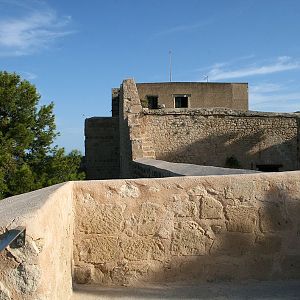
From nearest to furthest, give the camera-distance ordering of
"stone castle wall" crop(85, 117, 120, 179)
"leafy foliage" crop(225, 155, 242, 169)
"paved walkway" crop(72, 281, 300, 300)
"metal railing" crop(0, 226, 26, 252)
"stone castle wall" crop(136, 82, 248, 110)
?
1. "metal railing" crop(0, 226, 26, 252)
2. "paved walkway" crop(72, 281, 300, 300)
3. "leafy foliage" crop(225, 155, 242, 169)
4. "stone castle wall" crop(85, 117, 120, 179)
5. "stone castle wall" crop(136, 82, 248, 110)

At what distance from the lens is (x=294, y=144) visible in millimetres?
17391

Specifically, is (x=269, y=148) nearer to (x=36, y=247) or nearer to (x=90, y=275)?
(x=90, y=275)

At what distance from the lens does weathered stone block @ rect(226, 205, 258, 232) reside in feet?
10.6

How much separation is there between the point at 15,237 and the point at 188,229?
1.52 metres

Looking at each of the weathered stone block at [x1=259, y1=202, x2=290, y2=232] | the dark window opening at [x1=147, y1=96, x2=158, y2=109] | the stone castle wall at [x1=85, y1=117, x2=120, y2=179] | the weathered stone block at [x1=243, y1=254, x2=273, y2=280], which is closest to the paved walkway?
the weathered stone block at [x1=243, y1=254, x2=273, y2=280]

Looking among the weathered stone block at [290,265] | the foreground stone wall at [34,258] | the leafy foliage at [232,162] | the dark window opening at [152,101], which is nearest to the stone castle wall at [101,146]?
the leafy foliage at [232,162]

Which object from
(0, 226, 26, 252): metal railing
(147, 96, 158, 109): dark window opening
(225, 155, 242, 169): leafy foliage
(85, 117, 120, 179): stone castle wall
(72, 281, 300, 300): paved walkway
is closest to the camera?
(0, 226, 26, 252): metal railing

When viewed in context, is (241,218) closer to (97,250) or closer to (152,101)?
(97,250)

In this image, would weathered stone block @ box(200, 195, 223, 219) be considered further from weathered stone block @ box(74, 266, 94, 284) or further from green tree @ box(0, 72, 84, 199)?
green tree @ box(0, 72, 84, 199)

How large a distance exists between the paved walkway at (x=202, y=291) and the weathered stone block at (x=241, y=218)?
0.38 meters

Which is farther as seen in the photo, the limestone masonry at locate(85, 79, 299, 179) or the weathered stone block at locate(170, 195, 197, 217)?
the limestone masonry at locate(85, 79, 299, 179)

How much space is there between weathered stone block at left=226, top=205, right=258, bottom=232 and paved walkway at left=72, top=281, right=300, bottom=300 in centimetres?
38

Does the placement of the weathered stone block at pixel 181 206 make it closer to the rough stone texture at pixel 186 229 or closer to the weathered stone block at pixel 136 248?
the rough stone texture at pixel 186 229

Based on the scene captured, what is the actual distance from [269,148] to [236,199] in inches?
573
